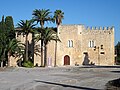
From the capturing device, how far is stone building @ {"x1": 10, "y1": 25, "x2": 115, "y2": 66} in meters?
57.3

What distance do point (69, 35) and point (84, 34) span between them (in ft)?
10.6

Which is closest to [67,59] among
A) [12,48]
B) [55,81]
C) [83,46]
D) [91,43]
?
[83,46]

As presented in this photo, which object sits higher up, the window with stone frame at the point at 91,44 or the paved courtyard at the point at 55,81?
the window with stone frame at the point at 91,44

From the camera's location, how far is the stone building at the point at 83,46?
5728 cm

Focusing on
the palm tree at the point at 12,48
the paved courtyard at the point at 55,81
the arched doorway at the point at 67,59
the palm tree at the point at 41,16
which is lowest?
the paved courtyard at the point at 55,81

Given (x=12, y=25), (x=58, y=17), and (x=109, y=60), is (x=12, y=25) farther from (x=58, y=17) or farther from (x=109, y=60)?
(x=109, y=60)

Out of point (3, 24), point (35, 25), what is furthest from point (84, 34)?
point (3, 24)

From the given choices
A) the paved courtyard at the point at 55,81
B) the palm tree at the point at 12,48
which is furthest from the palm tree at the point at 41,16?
the paved courtyard at the point at 55,81

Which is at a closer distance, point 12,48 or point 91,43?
point 12,48

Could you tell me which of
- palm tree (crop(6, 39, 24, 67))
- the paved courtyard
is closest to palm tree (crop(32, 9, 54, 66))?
palm tree (crop(6, 39, 24, 67))

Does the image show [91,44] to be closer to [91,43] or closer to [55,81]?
[91,43]

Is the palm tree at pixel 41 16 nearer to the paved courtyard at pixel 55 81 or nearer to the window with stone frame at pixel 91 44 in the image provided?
the window with stone frame at pixel 91 44

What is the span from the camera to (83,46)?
58.3m

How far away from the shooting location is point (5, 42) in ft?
166
